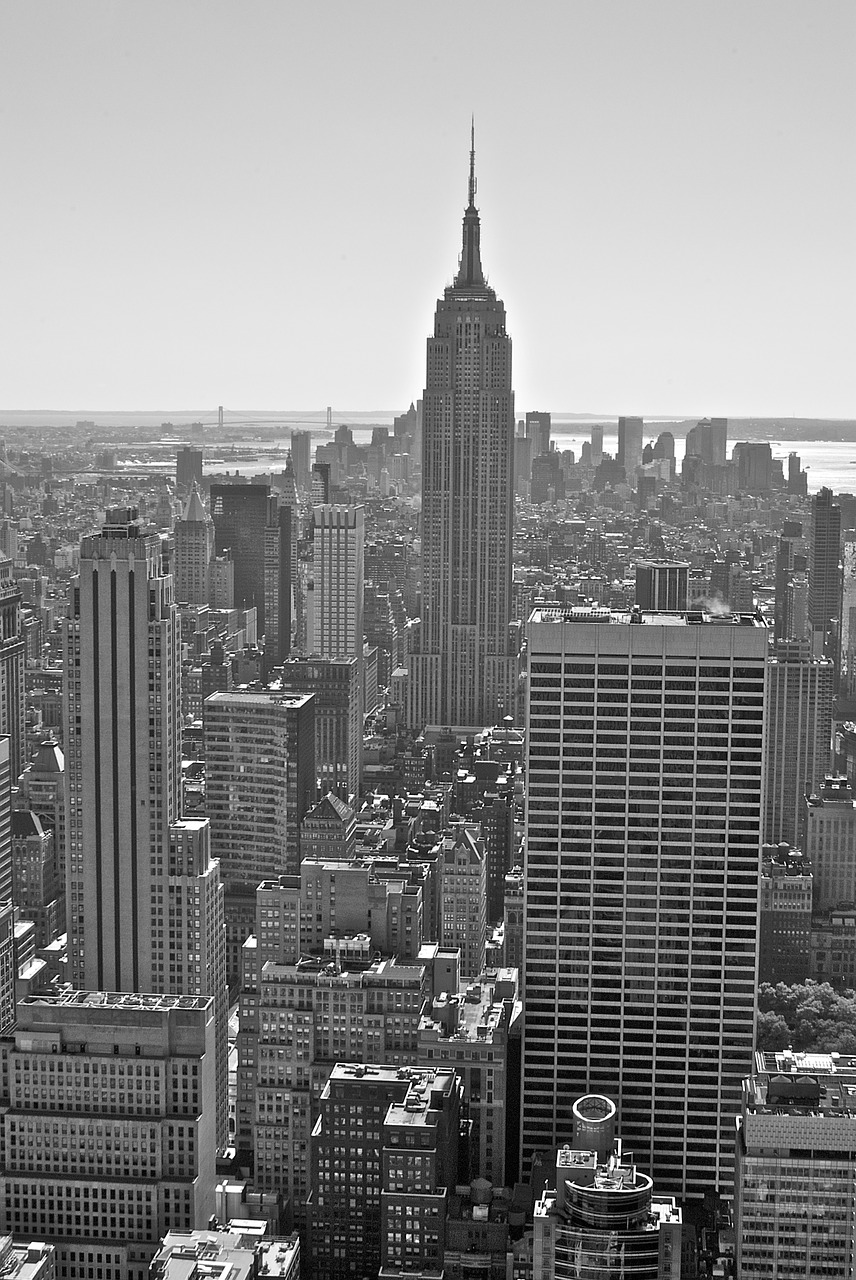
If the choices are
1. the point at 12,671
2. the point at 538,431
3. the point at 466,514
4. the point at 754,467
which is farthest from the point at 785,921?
the point at 466,514

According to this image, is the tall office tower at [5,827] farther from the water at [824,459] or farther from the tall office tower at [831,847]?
the water at [824,459]

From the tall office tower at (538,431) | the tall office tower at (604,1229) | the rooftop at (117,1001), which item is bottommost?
the tall office tower at (604,1229)

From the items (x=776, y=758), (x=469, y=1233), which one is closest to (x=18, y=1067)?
(x=469, y=1233)

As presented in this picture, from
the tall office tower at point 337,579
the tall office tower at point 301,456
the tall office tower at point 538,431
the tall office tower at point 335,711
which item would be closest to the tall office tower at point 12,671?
the tall office tower at point 335,711

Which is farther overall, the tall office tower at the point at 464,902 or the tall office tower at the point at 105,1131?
the tall office tower at the point at 464,902

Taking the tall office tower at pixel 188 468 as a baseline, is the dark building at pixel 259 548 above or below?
below

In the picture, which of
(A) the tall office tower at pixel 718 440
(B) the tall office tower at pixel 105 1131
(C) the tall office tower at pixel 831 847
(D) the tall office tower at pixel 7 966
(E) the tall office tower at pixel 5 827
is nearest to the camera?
(B) the tall office tower at pixel 105 1131
